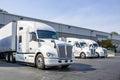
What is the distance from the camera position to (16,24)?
58.7ft

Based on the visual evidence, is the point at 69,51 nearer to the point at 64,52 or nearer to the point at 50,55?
the point at 64,52

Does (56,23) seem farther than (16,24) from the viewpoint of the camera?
Yes

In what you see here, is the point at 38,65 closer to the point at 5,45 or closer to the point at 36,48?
the point at 36,48

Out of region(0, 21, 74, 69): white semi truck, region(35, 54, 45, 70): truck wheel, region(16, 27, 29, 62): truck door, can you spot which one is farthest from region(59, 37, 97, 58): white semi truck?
region(35, 54, 45, 70): truck wheel

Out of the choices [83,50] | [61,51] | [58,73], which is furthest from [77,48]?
[58,73]

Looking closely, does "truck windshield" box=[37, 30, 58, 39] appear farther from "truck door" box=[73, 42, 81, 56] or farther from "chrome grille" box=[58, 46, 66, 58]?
"truck door" box=[73, 42, 81, 56]


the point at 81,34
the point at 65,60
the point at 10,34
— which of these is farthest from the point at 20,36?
the point at 81,34

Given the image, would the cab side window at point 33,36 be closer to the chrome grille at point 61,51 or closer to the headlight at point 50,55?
the headlight at point 50,55

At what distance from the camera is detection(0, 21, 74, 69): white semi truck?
1361 cm

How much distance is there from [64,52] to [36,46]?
7.02ft

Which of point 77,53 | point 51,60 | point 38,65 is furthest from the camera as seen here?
point 77,53

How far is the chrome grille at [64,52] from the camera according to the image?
13.7 metres

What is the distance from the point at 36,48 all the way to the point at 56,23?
2603cm

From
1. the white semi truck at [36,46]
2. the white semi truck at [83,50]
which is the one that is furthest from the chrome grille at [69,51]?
the white semi truck at [83,50]
